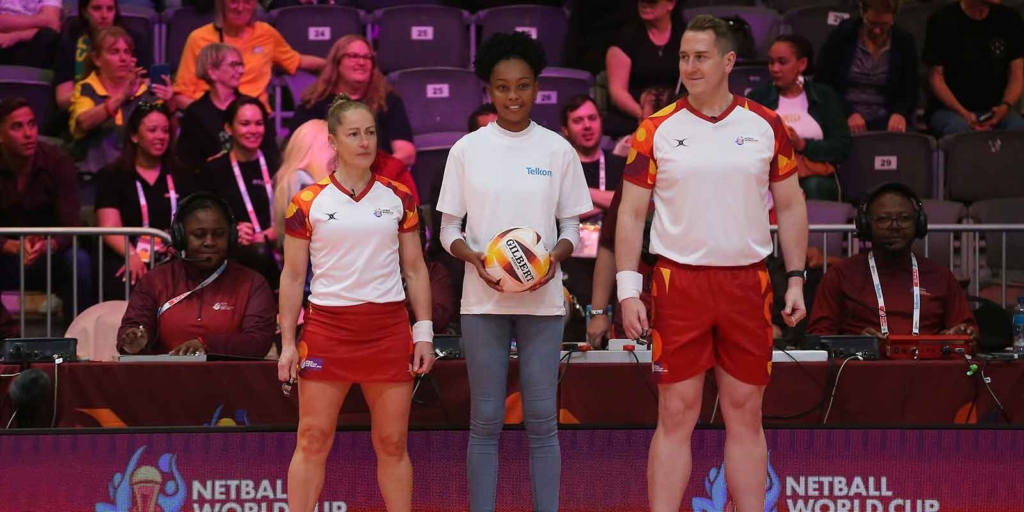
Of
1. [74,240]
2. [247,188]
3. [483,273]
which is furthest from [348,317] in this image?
[247,188]

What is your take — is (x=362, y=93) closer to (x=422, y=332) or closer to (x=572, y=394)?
(x=572, y=394)

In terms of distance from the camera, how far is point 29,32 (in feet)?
29.0

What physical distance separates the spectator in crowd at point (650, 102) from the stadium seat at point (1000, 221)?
194cm

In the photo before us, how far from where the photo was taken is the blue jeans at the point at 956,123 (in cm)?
846

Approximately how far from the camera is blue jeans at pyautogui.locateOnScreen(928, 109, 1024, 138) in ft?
27.8

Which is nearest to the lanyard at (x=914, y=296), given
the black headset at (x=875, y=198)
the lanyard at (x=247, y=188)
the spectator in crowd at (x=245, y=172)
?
the black headset at (x=875, y=198)

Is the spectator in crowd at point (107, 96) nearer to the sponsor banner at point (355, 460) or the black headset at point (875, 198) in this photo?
the sponsor banner at point (355, 460)

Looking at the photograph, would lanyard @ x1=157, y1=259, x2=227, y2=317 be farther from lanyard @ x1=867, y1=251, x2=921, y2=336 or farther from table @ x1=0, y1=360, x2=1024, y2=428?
→ lanyard @ x1=867, y1=251, x2=921, y2=336

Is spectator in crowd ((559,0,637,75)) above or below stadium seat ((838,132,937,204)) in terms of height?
above

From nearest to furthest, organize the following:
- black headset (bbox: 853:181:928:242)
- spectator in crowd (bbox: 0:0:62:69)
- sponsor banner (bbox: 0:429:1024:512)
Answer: sponsor banner (bbox: 0:429:1024:512)
black headset (bbox: 853:181:928:242)
spectator in crowd (bbox: 0:0:62:69)

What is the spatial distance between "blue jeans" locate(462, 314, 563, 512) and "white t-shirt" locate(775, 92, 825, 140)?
12.9ft

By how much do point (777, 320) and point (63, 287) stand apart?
3.84 meters

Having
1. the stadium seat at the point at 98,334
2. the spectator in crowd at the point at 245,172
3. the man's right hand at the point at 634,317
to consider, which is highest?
the spectator in crowd at the point at 245,172

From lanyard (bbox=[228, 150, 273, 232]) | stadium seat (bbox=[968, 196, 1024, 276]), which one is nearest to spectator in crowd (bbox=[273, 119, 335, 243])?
lanyard (bbox=[228, 150, 273, 232])
